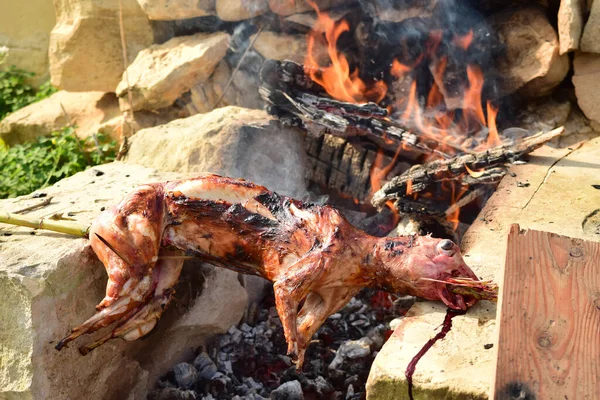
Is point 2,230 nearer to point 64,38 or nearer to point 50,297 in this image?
point 50,297

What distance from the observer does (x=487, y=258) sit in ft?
13.1

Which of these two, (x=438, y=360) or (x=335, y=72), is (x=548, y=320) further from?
(x=335, y=72)

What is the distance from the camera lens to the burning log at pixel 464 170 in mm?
4887

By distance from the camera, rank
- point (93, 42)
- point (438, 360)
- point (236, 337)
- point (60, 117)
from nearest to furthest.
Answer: point (438, 360) < point (236, 337) < point (93, 42) < point (60, 117)

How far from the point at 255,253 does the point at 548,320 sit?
1707mm

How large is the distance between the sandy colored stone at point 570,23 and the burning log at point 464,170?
54.2 inches

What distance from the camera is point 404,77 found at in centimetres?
619

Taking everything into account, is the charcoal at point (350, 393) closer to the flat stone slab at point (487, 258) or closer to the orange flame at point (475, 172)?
the flat stone slab at point (487, 258)

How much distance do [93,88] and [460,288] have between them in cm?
551

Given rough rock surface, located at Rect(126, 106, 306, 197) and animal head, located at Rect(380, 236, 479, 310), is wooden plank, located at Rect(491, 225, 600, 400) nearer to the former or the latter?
animal head, located at Rect(380, 236, 479, 310)

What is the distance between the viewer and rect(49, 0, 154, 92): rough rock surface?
726 centimetres

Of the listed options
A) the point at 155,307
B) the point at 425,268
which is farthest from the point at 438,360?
the point at 155,307

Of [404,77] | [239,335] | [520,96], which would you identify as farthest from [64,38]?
[520,96]

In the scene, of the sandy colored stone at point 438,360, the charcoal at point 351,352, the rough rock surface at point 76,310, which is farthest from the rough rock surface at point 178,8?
the sandy colored stone at point 438,360
